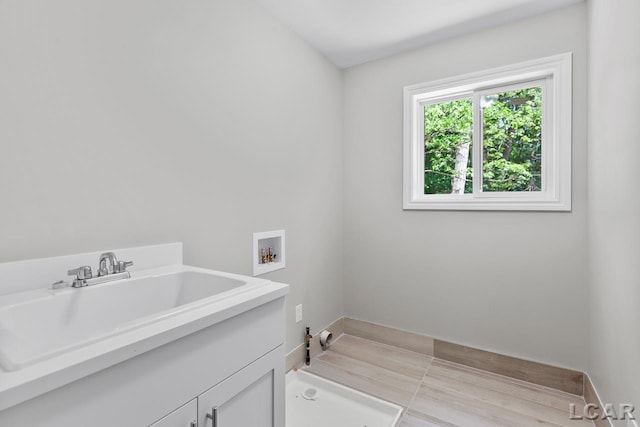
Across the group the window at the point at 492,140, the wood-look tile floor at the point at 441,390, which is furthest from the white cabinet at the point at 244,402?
the window at the point at 492,140

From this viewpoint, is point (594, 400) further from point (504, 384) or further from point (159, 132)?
point (159, 132)

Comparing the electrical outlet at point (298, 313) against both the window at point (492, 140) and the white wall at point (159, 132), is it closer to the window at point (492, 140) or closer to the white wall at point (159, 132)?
the white wall at point (159, 132)

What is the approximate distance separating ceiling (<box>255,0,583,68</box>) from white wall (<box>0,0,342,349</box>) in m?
0.15

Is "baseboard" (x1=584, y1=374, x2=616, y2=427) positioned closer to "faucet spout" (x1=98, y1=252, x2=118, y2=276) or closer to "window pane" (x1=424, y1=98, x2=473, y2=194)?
"window pane" (x1=424, y1=98, x2=473, y2=194)

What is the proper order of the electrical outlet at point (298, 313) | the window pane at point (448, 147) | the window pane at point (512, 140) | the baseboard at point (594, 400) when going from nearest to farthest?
the baseboard at point (594, 400) < the window pane at point (512, 140) < the electrical outlet at point (298, 313) < the window pane at point (448, 147)

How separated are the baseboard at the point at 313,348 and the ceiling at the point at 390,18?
210 cm

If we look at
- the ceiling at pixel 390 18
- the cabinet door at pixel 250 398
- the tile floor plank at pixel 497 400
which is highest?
the ceiling at pixel 390 18

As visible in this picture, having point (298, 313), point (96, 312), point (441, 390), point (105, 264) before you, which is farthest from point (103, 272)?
point (441, 390)

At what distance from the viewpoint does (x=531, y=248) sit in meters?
1.93

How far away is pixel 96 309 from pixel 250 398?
0.55 m

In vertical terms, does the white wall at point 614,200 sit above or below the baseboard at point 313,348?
above

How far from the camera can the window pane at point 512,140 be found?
2.02 meters

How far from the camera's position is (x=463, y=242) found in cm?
215

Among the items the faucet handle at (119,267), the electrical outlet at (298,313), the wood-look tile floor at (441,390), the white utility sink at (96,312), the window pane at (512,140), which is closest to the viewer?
the white utility sink at (96,312)
